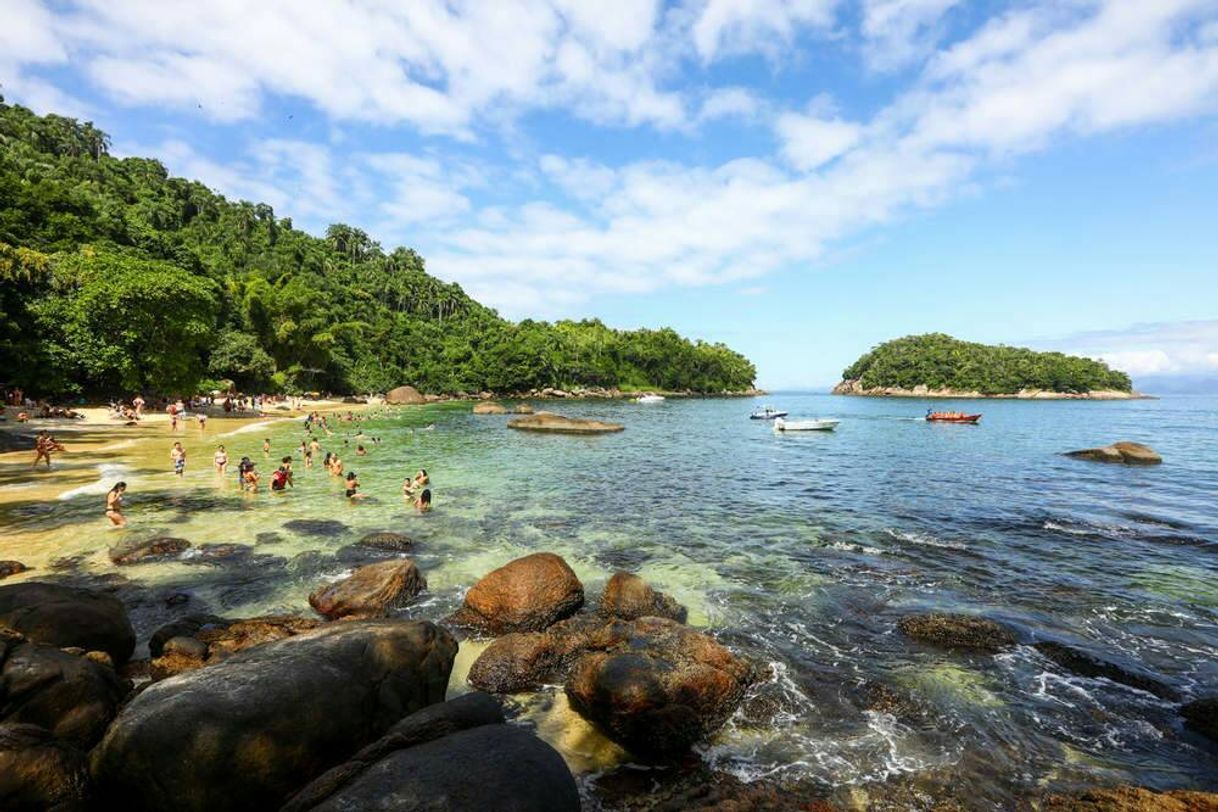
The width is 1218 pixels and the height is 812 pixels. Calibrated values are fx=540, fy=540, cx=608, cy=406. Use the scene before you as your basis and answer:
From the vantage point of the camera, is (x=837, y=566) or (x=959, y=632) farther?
(x=837, y=566)

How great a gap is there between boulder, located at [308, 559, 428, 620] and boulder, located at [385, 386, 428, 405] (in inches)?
3824

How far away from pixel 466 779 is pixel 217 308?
70643 mm

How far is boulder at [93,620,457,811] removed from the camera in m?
5.61

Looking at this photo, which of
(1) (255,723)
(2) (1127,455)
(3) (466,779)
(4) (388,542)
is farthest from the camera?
(2) (1127,455)

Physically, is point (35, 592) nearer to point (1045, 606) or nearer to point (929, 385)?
point (1045, 606)

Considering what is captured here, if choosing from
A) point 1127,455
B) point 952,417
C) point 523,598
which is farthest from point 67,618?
point 952,417

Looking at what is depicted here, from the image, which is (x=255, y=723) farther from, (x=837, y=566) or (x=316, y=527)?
(x=837, y=566)

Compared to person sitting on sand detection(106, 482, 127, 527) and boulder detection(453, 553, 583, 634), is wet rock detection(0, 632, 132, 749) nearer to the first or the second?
boulder detection(453, 553, 583, 634)

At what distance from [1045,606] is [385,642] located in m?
15.3

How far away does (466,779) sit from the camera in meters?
5.12

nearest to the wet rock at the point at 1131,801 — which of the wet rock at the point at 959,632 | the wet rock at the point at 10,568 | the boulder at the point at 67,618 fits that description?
the wet rock at the point at 959,632

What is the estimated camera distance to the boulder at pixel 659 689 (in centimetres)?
765

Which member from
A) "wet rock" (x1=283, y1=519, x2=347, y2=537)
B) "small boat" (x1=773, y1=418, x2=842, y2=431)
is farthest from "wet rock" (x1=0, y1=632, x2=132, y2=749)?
"small boat" (x1=773, y1=418, x2=842, y2=431)

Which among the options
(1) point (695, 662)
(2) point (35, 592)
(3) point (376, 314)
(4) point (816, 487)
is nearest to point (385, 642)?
(1) point (695, 662)
